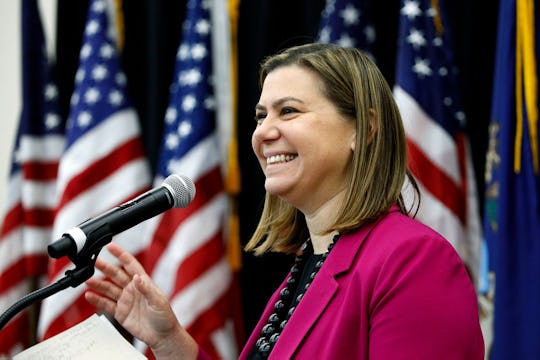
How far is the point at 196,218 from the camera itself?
132 inches

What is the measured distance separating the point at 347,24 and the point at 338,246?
66.0 inches

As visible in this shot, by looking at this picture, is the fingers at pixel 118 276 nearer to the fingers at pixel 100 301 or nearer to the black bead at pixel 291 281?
the fingers at pixel 100 301

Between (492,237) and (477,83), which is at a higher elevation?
(477,83)

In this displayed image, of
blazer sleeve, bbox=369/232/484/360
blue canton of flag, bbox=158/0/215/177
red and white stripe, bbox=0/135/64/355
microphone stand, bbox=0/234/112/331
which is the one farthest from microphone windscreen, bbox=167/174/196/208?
red and white stripe, bbox=0/135/64/355

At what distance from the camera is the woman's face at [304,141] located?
174cm

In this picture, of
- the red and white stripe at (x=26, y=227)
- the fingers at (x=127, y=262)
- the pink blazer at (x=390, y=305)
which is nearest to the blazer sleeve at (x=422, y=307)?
the pink blazer at (x=390, y=305)

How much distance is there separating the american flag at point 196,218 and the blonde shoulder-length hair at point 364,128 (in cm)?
160

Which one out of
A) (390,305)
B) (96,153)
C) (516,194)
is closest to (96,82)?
(96,153)

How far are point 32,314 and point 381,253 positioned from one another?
267cm

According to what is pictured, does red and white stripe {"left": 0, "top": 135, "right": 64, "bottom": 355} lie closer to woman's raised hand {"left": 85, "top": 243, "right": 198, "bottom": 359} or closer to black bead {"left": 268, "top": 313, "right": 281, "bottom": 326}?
woman's raised hand {"left": 85, "top": 243, "right": 198, "bottom": 359}

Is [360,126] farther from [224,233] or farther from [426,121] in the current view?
[224,233]

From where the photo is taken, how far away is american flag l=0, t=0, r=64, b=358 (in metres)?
3.77

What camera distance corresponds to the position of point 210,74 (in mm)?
3510

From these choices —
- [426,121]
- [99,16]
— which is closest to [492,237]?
[426,121]
